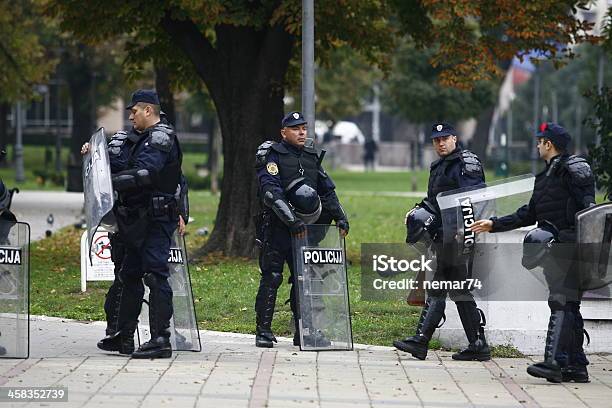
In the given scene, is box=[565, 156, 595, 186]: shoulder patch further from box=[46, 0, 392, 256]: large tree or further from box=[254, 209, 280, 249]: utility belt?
box=[46, 0, 392, 256]: large tree

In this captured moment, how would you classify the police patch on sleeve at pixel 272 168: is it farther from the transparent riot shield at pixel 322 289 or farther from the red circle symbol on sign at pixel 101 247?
the red circle symbol on sign at pixel 101 247

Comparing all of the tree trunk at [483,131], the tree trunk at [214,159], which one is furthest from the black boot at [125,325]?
A: the tree trunk at [483,131]

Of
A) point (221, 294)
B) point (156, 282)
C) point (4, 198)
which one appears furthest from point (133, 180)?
point (221, 294)

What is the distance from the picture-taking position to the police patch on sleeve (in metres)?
10.7

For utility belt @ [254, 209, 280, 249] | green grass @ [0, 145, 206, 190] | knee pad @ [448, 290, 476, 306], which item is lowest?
green grass @ [0, 145, 206, 190]

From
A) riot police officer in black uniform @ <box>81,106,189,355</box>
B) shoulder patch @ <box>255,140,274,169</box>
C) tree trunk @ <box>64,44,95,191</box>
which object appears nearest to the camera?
riot police officer in black uniform @ <box>81,106,189,355</box>

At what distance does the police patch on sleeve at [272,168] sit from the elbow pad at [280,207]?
0.52 ft

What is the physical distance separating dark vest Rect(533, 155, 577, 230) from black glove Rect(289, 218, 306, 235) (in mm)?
1922

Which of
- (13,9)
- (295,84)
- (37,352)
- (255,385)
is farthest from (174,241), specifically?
(13,9)

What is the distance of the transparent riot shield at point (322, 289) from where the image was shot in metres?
10.7

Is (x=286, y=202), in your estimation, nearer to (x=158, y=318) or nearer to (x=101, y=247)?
(x=158, y=318)

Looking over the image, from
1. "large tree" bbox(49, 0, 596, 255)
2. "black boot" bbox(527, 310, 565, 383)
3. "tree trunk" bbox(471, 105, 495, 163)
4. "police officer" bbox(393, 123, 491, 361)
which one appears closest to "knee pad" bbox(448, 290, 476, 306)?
"police officer" bbox(393, 123, 491, 361)

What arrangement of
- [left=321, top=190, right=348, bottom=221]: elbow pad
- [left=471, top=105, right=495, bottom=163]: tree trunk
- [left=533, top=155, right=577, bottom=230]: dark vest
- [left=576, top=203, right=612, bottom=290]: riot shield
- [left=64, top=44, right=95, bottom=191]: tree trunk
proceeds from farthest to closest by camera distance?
[left=471, top=105, right=495, bottom=163]: tree trunk < [left=64, top=44, right=95, bottom=191]: tree trunk < [left=321, top=190, right=348, bottom=221]: elbow pad < [left=533, top=155, right=577, bottom=230]: dark vest < [left=576, top=203, right=612, bottom=290]: riot shield

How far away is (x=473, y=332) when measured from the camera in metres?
10.4
